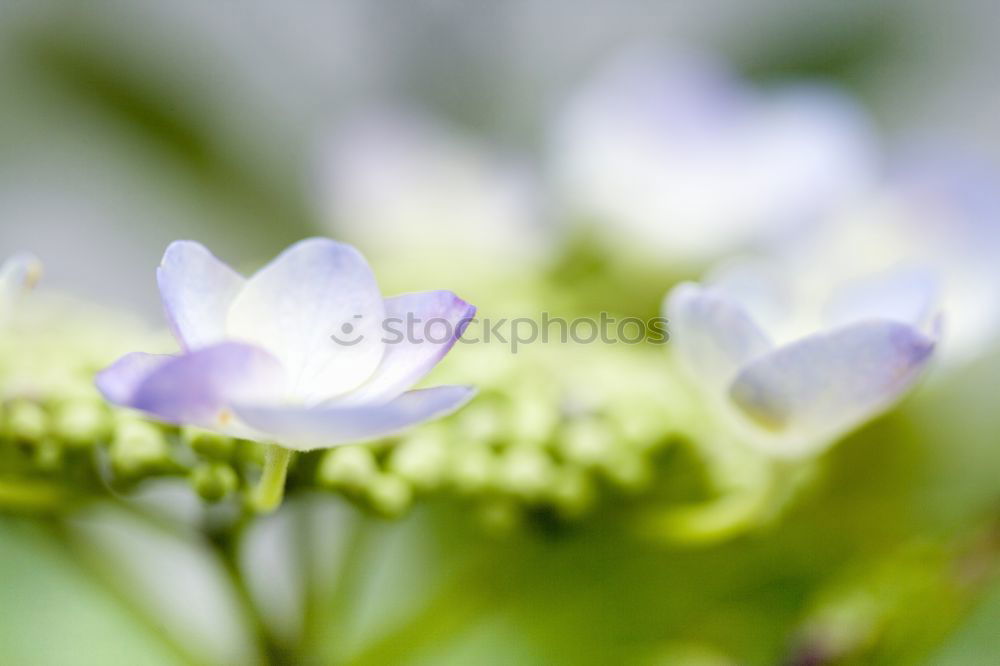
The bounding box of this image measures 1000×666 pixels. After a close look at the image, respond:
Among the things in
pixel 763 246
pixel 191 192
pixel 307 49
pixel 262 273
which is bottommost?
pixel 262 273

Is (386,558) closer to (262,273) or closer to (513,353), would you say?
(513,353)

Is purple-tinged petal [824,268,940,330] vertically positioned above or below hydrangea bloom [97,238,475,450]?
above

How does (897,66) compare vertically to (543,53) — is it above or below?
below

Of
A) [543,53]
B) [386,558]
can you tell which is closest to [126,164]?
[543,53]

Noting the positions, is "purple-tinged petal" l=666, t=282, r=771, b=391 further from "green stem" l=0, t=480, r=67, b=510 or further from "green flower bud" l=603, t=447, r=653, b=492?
"green stem" l=0, t=480, r=67, b=510

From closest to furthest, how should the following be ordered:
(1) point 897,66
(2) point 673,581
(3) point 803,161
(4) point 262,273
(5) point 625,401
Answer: (4) point 262,273 < (5) point 625,401 < (2) point 673,581 < (3) point 803,161 < (1) point 897,66

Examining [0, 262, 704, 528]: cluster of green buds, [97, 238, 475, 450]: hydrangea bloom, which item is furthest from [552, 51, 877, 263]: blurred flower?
[97, 238, 475, 450]: hydrangea bloom
